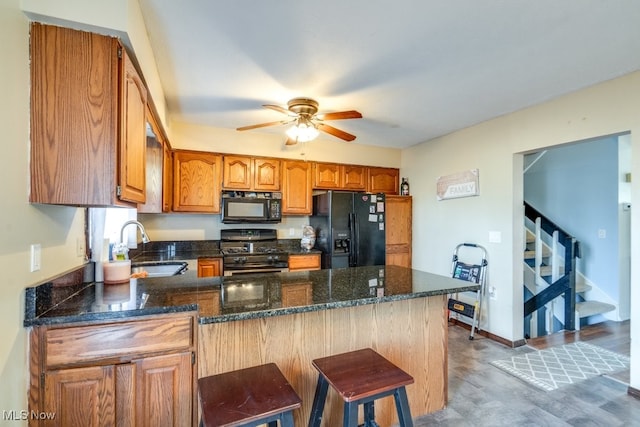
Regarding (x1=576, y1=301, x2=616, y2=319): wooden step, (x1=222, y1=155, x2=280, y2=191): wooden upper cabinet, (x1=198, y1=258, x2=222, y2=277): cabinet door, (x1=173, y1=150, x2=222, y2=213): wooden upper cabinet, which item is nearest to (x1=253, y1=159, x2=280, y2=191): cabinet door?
(x1=222, y1=155, x2=280, y2=191): wooden upper cabinet

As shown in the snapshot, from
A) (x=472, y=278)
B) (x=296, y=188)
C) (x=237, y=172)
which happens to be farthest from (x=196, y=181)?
(x=472, y=278)

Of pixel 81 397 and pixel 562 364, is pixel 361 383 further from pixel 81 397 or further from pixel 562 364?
pixel 562 364

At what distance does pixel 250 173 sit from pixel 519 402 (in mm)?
3532

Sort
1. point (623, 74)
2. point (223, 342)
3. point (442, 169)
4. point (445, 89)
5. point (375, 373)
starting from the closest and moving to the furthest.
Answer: point (375, 373), point (223, 342), point (623, 74), point (445, 89), point (442, 169)

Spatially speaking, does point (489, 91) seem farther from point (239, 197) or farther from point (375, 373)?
point (239, 197)

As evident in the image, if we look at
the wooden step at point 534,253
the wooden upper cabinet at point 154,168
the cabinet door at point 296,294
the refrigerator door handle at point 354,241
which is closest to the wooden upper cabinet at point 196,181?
the wooden upper cabinet at point 154,168

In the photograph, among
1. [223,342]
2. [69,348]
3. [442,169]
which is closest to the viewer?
[69,348]

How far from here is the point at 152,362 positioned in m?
1.35

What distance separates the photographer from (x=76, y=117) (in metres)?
1.34

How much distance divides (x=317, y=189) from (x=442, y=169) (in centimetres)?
177

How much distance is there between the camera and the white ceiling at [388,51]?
1.69m

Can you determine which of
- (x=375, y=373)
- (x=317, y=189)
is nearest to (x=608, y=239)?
(x=317, y=189)

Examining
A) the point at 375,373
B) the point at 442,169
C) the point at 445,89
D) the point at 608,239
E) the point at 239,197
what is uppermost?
the point at 445,89

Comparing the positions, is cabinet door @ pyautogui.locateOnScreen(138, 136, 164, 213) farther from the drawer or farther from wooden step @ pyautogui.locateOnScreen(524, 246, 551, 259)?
wooden step @ pyautogui.locateOnScreen(524, 246, 551, 259)
